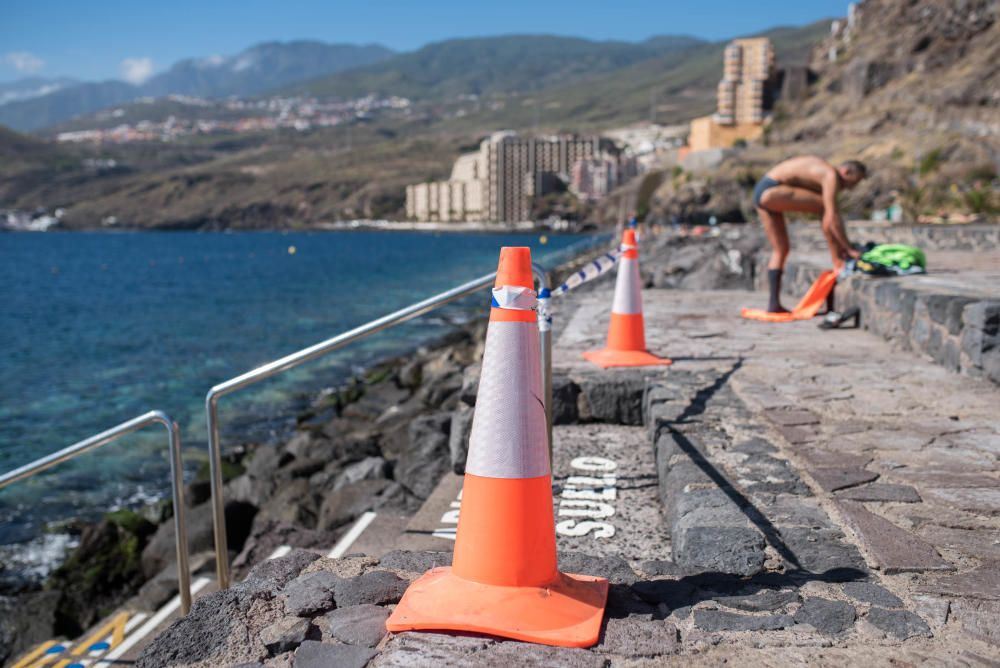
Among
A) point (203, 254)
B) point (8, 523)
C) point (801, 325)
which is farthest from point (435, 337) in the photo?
point (203, 254)

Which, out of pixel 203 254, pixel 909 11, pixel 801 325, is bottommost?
pixel 203 254

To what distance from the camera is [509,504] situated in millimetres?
2637

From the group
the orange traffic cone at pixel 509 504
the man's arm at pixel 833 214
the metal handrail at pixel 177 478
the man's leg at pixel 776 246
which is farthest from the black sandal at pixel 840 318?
the metal handrail at pixel 177 478

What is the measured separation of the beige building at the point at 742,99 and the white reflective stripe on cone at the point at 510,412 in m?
76.5

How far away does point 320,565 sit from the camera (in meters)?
3.01

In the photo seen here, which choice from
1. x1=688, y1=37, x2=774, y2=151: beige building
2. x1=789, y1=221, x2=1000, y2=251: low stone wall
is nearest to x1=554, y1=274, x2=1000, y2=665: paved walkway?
x1=789, y1=221, x2=1000, y2=251: low stone wall

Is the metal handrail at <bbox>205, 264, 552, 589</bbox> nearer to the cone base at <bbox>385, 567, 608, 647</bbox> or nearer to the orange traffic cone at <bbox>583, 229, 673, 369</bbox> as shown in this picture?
the cone base at <bbox>385, 567, 608, 647</bbox>

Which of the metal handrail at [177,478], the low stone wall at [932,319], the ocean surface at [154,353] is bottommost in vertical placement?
the ocean surface at [154,353]

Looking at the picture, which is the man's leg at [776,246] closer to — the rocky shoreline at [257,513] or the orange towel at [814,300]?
the orange towel at [814,300]

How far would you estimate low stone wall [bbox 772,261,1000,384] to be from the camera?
17.5 feet

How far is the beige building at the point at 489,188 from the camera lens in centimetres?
14362

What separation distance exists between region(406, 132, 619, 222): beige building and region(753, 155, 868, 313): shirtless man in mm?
133673

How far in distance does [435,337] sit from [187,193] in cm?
15342

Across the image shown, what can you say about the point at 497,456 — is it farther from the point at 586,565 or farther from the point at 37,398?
the point at 37,398
